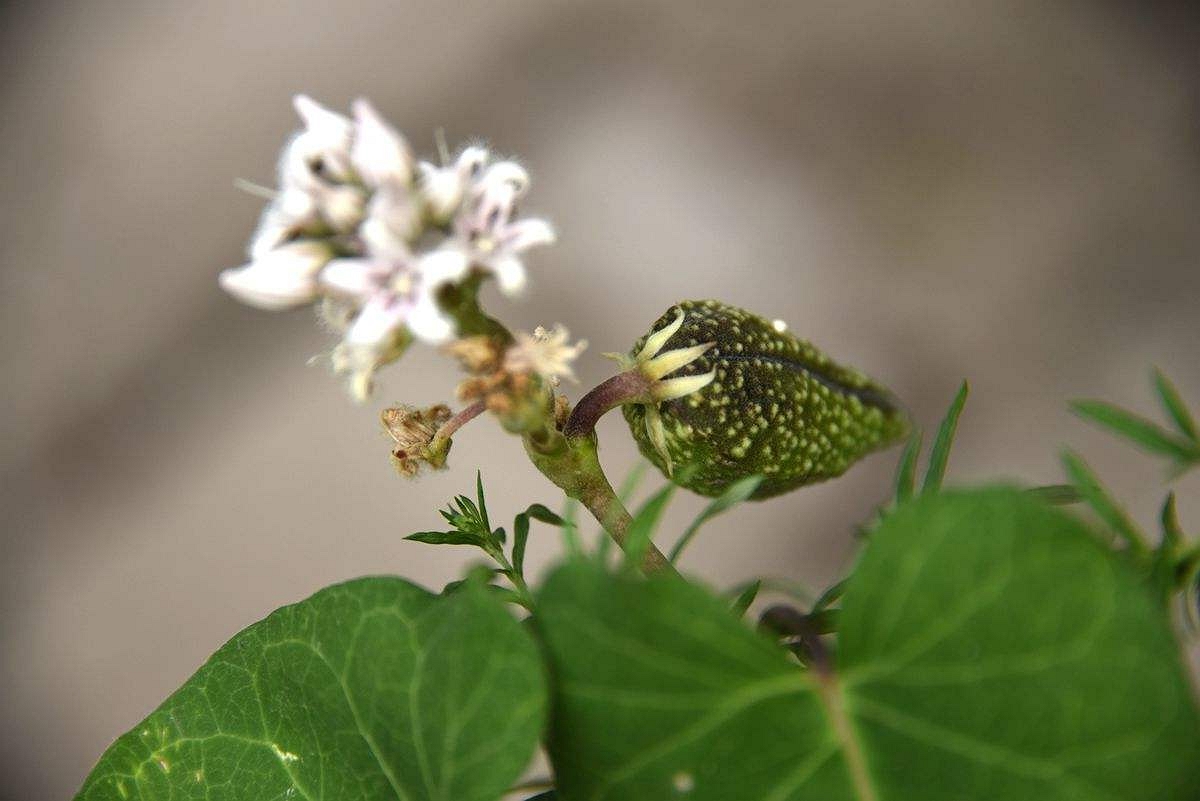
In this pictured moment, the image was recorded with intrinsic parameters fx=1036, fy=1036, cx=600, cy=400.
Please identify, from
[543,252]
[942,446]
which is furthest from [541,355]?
[543,252]

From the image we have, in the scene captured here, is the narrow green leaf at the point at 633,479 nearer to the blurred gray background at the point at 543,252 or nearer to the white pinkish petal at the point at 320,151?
the white pinkish petal at the point at 320,151

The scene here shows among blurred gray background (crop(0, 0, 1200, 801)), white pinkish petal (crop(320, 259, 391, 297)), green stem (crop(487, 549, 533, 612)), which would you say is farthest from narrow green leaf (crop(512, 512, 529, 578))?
blurred gray background (crop(0, 0, 1200, 801))

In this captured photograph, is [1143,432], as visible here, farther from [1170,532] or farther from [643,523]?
[643,523]

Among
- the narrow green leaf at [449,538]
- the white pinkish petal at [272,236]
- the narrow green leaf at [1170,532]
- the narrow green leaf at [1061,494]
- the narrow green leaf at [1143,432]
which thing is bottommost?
the narrow green leaf at [1170,532]

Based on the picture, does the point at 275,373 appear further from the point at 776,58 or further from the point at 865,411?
the point at 865,411

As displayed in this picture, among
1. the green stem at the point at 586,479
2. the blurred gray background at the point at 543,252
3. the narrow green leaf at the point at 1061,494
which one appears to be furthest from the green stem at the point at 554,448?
the blurred gray background at the point at 543,252

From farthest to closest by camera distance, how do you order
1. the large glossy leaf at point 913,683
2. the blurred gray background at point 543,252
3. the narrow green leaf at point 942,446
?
1. the blurred gray background at point 543,252
2. the narrow green leaf at point 942,446
3. the large glossy leaf at point 913,683

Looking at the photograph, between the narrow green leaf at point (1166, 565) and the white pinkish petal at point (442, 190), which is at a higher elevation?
the white pinkish petal at point (442, 190)

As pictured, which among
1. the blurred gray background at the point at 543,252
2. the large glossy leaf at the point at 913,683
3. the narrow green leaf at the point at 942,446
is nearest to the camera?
the large glossy leaf at the point at 913,683
